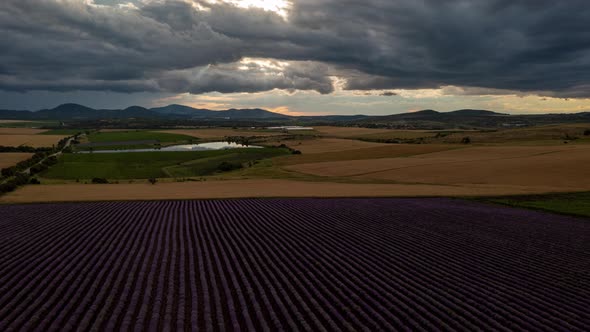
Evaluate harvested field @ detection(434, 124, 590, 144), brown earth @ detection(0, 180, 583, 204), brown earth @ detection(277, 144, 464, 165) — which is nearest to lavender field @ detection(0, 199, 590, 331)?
brown earth @ detection(0, 180, 583, 204)

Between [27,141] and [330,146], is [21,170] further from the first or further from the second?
[330,146]

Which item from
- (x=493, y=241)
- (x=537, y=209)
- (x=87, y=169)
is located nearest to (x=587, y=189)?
(x=537, y=209)

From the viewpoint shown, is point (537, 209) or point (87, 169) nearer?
point (537, 209)

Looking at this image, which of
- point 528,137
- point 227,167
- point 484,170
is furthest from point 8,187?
point 528,137

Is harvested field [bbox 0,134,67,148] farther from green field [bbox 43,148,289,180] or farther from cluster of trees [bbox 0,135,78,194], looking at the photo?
green field [bbox 43,148,289,180]

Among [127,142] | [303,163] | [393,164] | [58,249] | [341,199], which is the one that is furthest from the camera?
[127,142]

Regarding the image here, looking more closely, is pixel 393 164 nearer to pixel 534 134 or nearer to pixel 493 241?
pixel 493 241

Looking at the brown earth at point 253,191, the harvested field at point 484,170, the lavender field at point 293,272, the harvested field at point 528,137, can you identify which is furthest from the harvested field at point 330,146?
the lavender field at point 293,272
